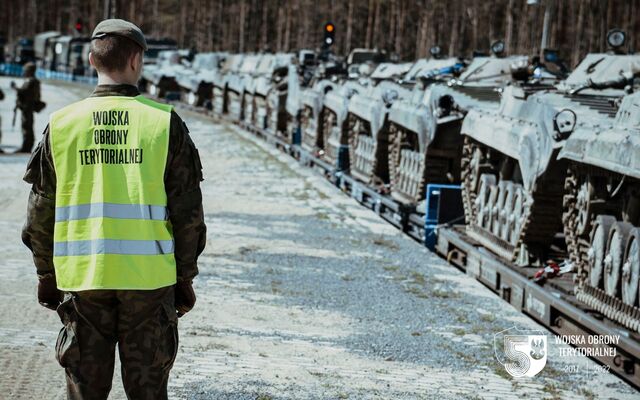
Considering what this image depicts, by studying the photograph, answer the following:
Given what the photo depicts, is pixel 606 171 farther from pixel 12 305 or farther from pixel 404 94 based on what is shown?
pixel 404 94

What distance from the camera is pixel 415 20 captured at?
68250 mm

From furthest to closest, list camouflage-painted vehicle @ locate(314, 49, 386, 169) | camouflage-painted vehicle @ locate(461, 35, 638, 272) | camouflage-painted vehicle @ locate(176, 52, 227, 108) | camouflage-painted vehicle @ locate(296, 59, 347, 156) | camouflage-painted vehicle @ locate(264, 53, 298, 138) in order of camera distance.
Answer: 1. camouflage-painted vehicle @ locate(176, 52, 227, 108)
2. camouflage-painted vehicle @ locate(264, 53, 298, 138)
3. camouflage-painted vehicle @ locate(296, 59, 347, 156)
4. camouflage-painted vehicle @ locate(314, 49, 386, 169)
5. camouflage-painted vehicle @ locate(461, 35, 638, 272)

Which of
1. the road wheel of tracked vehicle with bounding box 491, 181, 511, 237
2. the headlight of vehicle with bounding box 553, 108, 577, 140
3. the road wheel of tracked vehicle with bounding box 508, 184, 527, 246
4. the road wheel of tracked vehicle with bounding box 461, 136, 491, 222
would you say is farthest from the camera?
the road wheel of tracked vehicle with bounding box 461, 136, 491, 222

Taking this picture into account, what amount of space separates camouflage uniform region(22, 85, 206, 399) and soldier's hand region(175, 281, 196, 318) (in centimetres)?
7

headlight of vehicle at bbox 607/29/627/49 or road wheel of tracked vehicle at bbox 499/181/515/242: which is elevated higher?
headlight of vehicle at bbox 607/29/627/49

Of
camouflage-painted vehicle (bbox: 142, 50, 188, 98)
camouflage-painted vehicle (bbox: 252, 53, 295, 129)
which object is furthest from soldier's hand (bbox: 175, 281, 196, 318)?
camouflage-painted vehicle (bbox: 142, 50, 188, 98)

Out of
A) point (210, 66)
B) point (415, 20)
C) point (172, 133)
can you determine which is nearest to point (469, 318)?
point (172, 133)

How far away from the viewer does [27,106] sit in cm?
2052

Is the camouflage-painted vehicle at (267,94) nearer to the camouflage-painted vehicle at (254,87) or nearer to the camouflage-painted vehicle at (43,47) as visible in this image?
the camouflage-painted vehicle at (254,87)

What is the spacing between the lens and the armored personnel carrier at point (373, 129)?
16312mm

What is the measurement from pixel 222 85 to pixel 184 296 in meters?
30.8

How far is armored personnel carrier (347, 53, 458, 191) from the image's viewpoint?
16.3m

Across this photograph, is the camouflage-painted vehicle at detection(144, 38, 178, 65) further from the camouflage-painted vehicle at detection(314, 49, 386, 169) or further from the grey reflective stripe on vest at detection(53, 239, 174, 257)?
the grey reflective stripe on vest at detection(53, 239, 174, 257)

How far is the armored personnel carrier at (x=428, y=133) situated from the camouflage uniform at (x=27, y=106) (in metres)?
7.78
